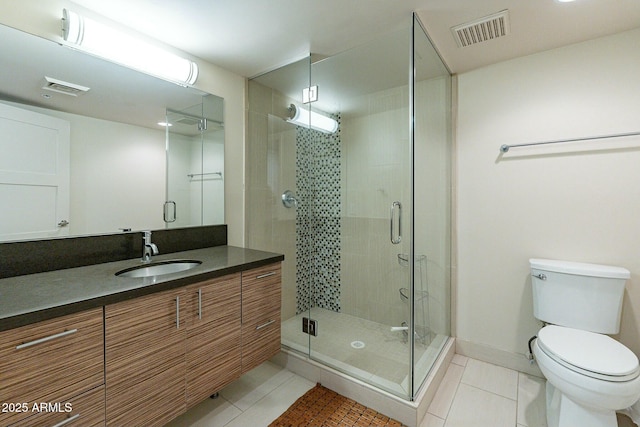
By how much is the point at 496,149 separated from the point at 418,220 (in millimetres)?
930

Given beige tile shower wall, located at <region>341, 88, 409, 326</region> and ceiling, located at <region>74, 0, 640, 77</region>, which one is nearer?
ceiling, located at <region>74, 0, 640, 77</region>

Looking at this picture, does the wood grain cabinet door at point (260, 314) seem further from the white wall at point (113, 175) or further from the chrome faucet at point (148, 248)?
the white wall at point (113, 175)

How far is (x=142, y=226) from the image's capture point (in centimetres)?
174

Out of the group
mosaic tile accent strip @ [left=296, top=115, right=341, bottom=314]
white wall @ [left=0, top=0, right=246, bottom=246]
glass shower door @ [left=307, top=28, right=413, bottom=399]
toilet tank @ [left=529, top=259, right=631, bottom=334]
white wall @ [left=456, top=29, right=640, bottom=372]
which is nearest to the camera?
toilet tank @ [left=529, top=259, right=631, bottom=334]

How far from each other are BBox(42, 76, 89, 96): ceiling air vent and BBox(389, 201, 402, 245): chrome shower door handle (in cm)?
189

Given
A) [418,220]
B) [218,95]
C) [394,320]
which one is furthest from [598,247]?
[218,95]

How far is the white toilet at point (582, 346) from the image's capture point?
4.06 feet

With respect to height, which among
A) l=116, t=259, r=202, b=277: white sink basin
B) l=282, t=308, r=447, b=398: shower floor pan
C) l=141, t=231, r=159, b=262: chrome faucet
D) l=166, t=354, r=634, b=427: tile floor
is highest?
l=141, t=231, r=159, b=262: chrome faucet

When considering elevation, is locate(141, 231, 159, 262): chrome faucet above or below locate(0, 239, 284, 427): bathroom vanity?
above

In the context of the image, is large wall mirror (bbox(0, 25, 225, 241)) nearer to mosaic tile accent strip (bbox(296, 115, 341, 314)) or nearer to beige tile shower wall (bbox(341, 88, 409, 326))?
mosaic tile accent strip (bbox(296, 115, 341, 314))

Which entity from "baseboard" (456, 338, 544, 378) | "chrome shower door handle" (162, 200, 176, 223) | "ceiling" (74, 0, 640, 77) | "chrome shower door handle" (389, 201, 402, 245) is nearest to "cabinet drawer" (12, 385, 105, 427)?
"chrome shower door handle" (162, 200, 176, 223)

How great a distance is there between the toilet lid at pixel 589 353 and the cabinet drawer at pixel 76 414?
78.2 inches

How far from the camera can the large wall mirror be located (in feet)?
4.34

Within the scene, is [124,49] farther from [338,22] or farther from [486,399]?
[486,399]
